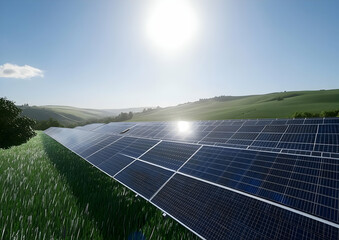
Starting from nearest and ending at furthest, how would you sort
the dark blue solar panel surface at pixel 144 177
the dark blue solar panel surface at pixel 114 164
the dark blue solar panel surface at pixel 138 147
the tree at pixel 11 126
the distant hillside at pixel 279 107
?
the dark blue solar panel surface at pixel 144 177 < the dark blue solar panel surface at pixel 114 164 < the dark blue solar panel surface at pixel 138 147 < the tree at pixel 11 126 < the distant hillside at pixel 279 107

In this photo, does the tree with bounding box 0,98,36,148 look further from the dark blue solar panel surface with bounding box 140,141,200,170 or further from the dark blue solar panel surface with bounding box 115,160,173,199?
the dark blue solar panel surface with bounding box 115,160,173,199

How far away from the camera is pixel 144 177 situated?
643 cm

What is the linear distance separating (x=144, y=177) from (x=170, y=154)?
72.4 inches

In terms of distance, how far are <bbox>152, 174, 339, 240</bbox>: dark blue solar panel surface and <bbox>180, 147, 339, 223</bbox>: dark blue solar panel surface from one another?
0.32m

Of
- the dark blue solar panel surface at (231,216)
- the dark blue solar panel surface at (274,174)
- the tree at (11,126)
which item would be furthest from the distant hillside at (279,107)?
the tree at (11,126)

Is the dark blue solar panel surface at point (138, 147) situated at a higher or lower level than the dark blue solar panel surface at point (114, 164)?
higher

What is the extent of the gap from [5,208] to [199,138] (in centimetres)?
1125

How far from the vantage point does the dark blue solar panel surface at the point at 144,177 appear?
5698 mm

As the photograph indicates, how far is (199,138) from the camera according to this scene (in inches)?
548

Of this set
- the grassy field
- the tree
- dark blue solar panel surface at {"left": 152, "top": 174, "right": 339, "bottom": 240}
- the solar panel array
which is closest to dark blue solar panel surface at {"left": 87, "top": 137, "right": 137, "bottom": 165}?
the solar panel array

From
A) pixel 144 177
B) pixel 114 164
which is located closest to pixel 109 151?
pixel 114 164

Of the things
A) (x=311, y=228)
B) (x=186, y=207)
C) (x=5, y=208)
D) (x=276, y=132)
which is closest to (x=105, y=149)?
(x=5, y=208)

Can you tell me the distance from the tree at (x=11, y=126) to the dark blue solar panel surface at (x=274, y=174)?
2004 cm

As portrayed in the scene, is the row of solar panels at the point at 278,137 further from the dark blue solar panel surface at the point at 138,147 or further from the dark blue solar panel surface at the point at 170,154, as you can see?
the dark blue solar panel surface at the point at 138,147
